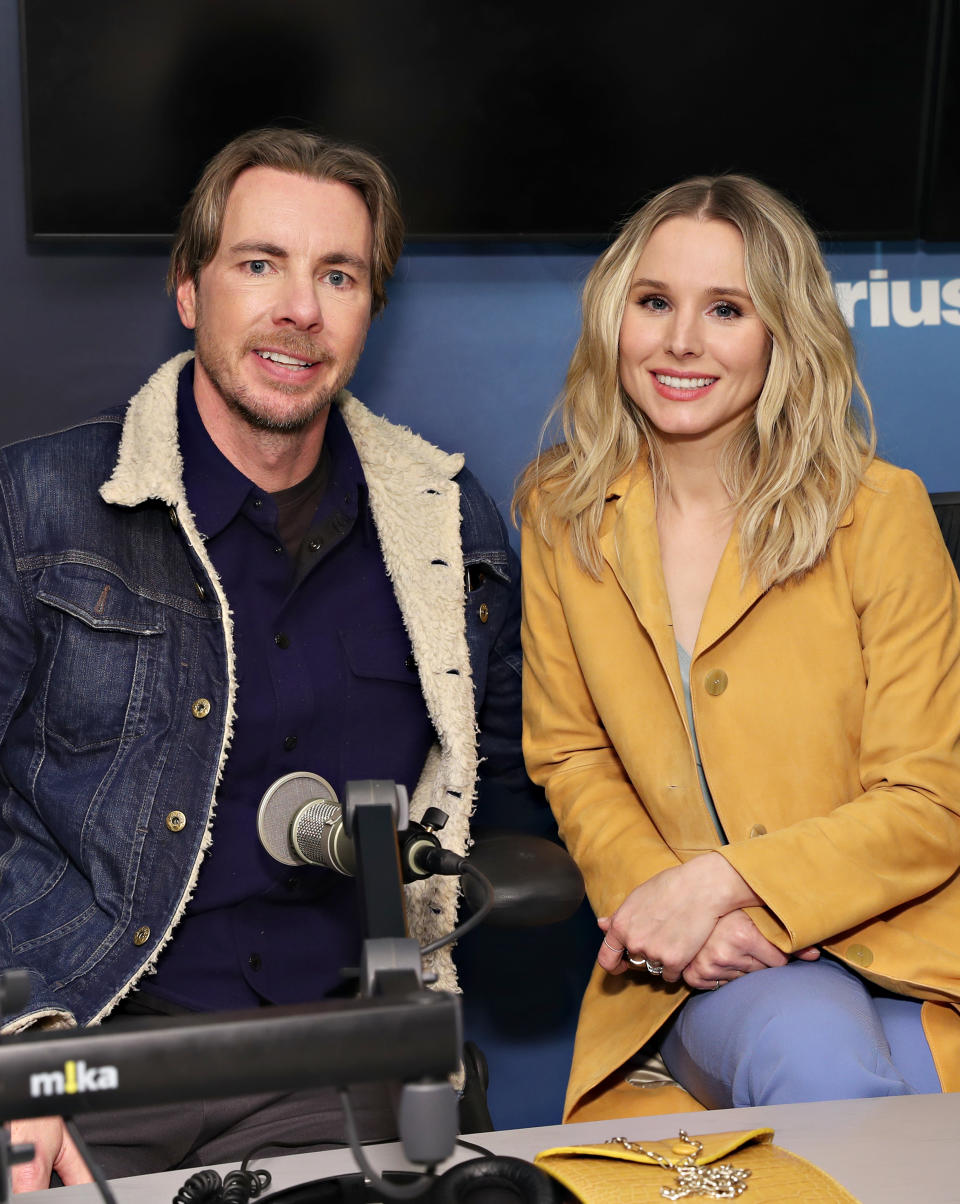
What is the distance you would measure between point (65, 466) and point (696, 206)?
0.98 m

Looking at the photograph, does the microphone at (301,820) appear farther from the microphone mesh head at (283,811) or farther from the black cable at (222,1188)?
the black cable at (222,1188)

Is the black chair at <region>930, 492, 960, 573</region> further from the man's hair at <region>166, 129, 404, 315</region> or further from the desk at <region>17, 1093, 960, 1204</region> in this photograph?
the desk at <region>17, 1093, 960, 1204</region>

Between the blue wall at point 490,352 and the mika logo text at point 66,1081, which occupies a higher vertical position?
the blue wall at point 490,352

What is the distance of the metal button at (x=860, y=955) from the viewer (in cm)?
176

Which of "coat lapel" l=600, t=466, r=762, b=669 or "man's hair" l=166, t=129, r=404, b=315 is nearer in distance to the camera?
"coat lapel" l=600, t=466, r=762, b=669

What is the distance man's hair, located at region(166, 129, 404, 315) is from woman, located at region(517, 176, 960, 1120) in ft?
1.14

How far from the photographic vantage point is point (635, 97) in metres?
2.32

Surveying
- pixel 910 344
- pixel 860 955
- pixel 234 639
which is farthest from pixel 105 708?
pixel 910 344

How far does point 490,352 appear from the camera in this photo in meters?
2.47

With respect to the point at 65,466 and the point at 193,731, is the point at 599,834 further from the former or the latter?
the point at 65,466

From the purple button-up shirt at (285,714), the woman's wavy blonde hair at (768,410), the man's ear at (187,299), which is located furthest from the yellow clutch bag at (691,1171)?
the man's ear at (187,299)

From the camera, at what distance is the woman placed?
1.74 m

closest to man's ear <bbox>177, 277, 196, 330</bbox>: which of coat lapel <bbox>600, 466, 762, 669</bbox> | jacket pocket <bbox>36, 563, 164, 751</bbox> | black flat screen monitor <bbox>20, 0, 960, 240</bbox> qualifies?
black flat screen monitor <bbox>20, 0, 960, 240</bbox>

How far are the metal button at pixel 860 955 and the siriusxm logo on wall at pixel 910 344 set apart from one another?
1.12m
